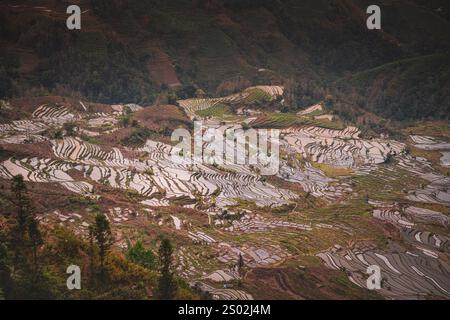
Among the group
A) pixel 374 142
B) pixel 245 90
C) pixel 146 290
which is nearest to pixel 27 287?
pixel 146 290

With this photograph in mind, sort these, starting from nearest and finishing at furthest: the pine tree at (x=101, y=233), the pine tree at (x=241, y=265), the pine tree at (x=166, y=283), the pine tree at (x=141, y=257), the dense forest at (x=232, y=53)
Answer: the pine tree at (x=166, y=283), the pine tree at (x=101, y=233), the pine tree at (x=141, y=257), the pine tree at (x=241, y=265), the dense forest at (x=232, y=53)

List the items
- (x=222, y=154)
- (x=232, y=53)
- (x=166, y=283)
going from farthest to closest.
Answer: (x=232, y=53), (x=222, y=154), (x=166, y=283)

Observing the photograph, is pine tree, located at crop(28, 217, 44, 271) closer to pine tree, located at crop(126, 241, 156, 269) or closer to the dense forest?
pine tree, located at crop(126, 241, 156, 269)

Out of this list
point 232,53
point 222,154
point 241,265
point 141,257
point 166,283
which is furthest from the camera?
point 232,53

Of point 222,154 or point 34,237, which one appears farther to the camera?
point 222,154

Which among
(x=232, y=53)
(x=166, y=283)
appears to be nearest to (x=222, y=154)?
(x=166, y=283)

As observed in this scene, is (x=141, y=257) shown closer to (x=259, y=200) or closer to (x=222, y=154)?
(x=259, y=200)

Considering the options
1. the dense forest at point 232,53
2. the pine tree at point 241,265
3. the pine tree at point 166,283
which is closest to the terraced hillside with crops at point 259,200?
the pine tree at point 241,265

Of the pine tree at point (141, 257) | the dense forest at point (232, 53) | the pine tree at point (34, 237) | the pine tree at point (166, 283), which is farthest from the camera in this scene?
the dense forest at point (232, 53)

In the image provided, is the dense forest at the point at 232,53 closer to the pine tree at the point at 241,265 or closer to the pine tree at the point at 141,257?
the pine tree at the point at 241,265
